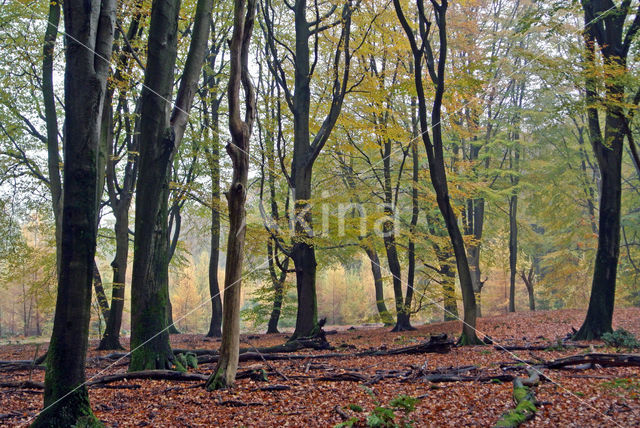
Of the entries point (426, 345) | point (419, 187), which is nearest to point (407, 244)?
point (419, 187)

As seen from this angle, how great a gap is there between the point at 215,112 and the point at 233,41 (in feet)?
34.4

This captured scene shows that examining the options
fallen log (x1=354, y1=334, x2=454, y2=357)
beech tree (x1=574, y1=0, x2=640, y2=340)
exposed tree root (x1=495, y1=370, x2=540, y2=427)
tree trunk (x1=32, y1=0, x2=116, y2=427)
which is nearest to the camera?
exposed tree root (x1=495, y1=370, x2=540, y2=427)

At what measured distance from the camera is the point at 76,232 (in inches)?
163

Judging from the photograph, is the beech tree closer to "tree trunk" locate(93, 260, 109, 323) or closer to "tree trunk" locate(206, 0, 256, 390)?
"tree trunk" locate(206, 0, 256, 390)

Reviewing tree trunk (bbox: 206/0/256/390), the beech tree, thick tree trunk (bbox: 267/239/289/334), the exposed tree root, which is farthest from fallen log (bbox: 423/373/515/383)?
thick tree trunk (bbox: 267/239/289/334)

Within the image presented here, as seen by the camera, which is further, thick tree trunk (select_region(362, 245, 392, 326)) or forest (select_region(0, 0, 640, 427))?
thick tree trunk (select_region(362, 245, 392, 326))

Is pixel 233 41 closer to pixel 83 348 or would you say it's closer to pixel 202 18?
pixel 202 18

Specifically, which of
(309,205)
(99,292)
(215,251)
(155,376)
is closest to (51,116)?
(99,292)

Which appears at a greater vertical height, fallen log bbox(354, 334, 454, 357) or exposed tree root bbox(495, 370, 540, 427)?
→ exposed tree root bbox(495, 370, 540, 427)

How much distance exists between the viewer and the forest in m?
4.43

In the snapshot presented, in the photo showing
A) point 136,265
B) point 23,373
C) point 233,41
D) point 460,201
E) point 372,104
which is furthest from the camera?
point 460,201

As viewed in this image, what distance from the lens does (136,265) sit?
682 cm

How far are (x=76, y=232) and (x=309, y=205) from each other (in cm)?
733

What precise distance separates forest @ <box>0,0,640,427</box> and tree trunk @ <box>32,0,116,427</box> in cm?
2
